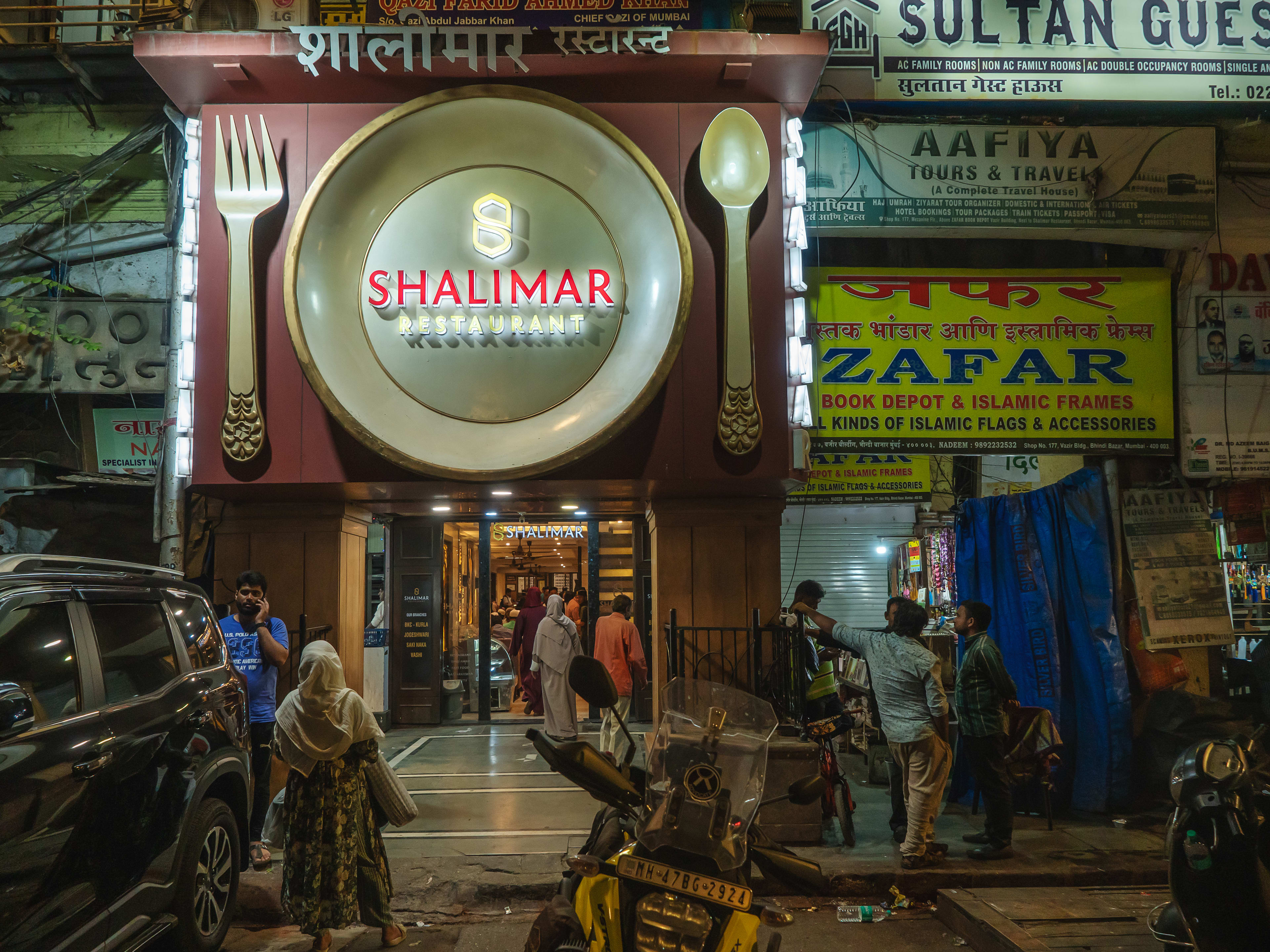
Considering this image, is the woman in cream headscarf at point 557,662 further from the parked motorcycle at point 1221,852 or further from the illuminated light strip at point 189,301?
the parked motorcycle at point 1221,852

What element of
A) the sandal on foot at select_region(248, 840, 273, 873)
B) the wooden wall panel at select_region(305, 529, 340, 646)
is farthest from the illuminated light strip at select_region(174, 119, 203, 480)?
the sandal on foot at select_region(248, 840, 273, 873)

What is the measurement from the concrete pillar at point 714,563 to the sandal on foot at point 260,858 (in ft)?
10.4

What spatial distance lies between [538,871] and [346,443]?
3535 millimetres

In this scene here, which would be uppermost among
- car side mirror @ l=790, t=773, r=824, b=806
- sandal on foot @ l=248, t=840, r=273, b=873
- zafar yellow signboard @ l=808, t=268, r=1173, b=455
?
zafar yellow signboard @ l=808, t=268, r=1173, b=455

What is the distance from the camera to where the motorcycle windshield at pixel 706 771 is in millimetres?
3068

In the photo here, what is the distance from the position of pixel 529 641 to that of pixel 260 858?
20.5 feet

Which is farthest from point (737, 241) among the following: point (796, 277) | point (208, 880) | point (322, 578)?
point (208, 880)

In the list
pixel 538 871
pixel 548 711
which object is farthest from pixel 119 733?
pixel 548 711

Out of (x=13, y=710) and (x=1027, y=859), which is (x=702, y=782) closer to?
(x=13, y=710)

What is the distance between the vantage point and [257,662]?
677cm

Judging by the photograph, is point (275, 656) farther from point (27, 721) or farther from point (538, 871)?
point (27, 721)

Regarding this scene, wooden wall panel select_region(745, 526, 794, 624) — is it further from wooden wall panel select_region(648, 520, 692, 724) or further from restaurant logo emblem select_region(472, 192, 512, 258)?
restaurant logo emblem select_region(472, 192, 512, 258)

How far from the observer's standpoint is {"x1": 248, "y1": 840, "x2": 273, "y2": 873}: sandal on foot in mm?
6312

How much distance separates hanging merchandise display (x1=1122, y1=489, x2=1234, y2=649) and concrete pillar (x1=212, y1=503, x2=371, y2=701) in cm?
694
